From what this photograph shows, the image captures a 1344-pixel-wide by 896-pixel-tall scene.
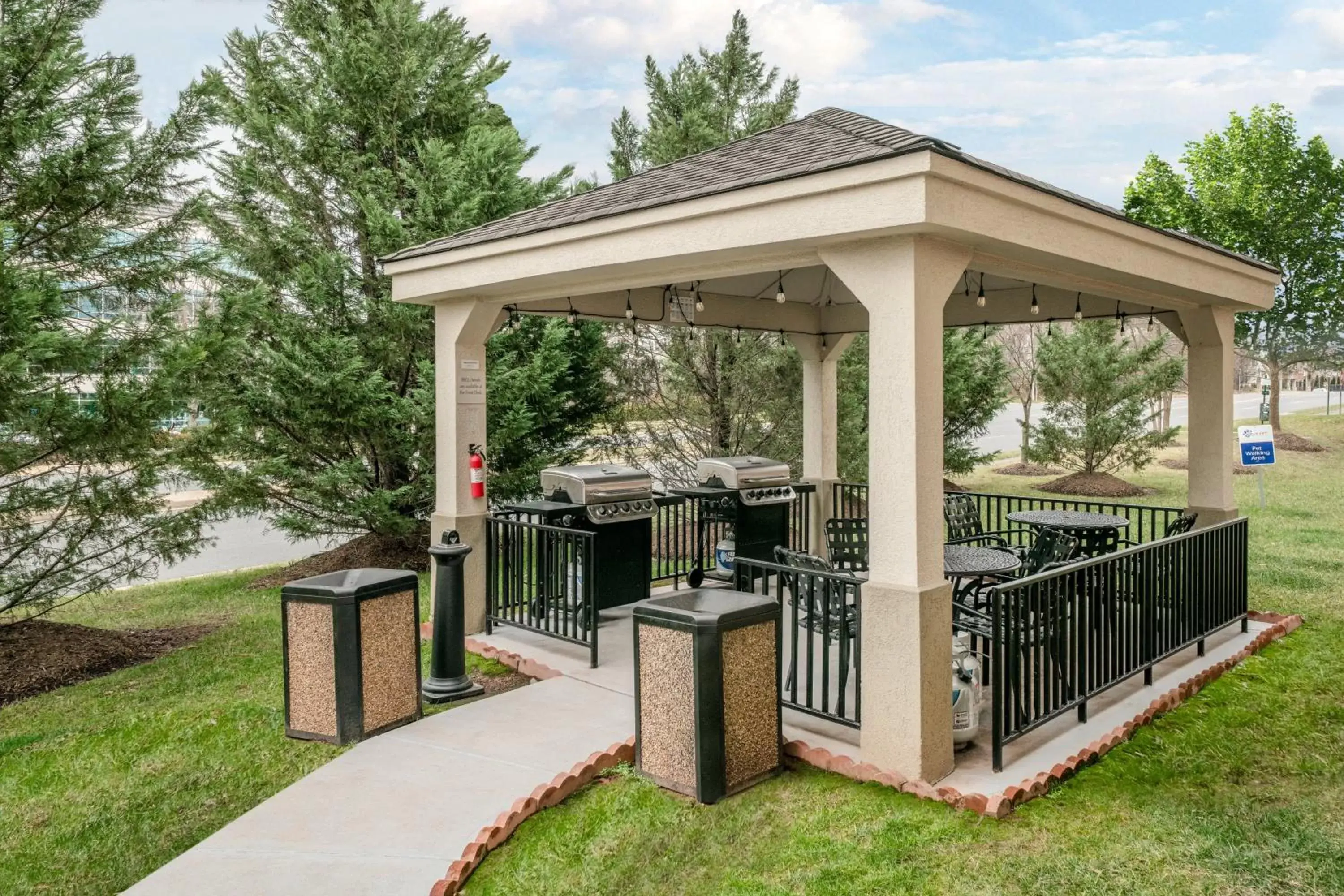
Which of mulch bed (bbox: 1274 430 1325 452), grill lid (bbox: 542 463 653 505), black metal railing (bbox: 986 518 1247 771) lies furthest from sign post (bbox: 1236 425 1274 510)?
mulch bed (bbox: 1274 430 1325 452)

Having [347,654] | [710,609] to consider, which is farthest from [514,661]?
[710,609]

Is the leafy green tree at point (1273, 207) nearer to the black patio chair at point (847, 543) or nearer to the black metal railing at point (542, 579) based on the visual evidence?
the black patio chair at point (847, 543)

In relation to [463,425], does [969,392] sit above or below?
above

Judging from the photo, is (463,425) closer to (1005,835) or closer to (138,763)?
(138,763)

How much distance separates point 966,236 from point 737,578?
212 centimetres

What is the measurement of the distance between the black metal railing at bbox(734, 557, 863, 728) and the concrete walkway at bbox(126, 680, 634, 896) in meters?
0.91

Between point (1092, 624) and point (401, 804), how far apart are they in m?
3.46

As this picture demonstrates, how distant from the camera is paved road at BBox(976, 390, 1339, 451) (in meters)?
31.5

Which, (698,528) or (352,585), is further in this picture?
(698,528)

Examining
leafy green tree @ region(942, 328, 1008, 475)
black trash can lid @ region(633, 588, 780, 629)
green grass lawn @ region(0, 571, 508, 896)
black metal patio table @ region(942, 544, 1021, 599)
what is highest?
leafy green tree @ region(942, 328, 1008, 475)

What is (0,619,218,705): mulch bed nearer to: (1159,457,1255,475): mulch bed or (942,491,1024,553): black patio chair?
(942,491,1024,553): black patio chair

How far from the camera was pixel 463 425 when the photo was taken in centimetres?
626

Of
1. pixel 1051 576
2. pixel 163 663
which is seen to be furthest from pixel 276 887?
pixel 163 663

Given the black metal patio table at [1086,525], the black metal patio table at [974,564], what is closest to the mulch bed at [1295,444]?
the black metal patio table at [1086,525]
